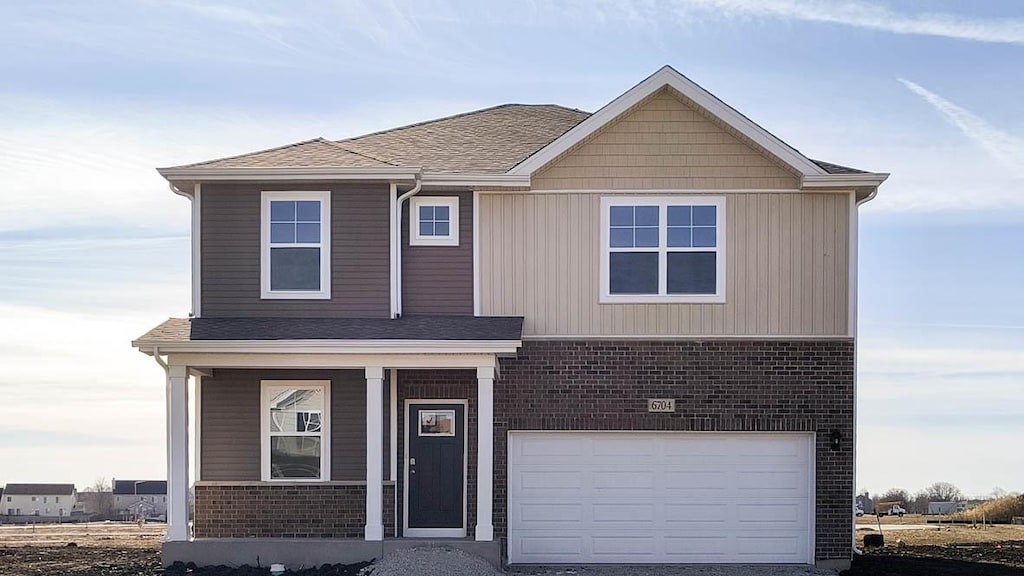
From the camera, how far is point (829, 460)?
17.1 metres

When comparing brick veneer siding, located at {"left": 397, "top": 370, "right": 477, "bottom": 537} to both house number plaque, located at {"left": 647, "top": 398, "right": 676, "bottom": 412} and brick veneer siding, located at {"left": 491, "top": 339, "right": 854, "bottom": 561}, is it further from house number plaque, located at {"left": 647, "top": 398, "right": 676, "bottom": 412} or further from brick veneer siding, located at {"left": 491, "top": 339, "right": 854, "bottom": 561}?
house number plaque, located at {"left": 647, "top": 398, "right": 676, "bottom": 412}

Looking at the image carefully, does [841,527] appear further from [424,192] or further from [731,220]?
[424,192]

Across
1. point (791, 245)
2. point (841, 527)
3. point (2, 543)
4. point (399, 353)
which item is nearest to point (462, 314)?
point (399, 353)

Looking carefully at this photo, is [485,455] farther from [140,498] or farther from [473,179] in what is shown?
[140,498]

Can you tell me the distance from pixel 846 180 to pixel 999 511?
1114 centimetres

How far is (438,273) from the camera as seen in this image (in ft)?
56.8

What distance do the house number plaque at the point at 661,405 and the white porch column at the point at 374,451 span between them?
375 centimetres

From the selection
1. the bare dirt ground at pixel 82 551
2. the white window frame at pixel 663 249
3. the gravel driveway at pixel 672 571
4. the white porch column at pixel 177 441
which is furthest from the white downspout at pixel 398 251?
the bare dirt ground at pixel 82 551

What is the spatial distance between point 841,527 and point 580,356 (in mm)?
4298

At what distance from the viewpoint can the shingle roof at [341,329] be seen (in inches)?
635

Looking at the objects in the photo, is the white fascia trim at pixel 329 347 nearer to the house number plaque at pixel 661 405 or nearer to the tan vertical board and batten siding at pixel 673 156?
the house number plaque at pixel 661 405

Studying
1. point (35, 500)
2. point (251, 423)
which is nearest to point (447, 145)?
point (251, 423)

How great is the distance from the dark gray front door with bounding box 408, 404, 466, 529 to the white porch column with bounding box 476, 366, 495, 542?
47.3 inches

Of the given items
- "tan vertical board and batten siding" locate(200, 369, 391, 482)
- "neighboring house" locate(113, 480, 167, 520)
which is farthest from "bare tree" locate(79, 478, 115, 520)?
"tan vertical board and batten siding" locate(200, 369, 391, 482)
